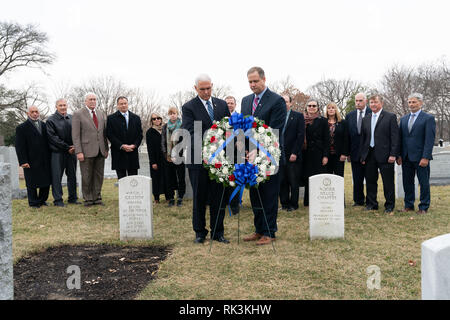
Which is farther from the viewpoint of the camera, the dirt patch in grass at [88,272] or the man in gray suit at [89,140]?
the man in gray suit at [89,140]

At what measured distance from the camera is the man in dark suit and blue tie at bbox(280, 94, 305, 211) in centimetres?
817

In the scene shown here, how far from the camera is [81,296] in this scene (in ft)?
12.7

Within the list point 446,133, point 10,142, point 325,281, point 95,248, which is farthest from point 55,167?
point 446,133

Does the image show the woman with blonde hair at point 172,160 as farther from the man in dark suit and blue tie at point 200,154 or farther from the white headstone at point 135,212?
the man in dark suit and blue tie at point 200,154

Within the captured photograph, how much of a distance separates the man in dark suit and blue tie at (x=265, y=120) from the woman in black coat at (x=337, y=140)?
9.93 feet

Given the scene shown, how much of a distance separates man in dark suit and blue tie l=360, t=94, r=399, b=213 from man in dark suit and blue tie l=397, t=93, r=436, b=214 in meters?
0.26

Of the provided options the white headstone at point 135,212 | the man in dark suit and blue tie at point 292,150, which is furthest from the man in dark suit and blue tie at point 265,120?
the man in dark suit and blue tie at point 292,150

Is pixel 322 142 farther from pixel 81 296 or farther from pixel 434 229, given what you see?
pixel 81 296

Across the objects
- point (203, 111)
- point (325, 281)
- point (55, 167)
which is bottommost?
point (325, 281)

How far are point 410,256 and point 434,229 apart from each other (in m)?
1.80

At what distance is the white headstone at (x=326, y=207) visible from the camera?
590 centimetres

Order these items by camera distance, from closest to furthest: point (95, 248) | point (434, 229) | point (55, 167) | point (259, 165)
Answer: point (259, 165) < point (95, 248) < point (434, 229) < point (55, 167)

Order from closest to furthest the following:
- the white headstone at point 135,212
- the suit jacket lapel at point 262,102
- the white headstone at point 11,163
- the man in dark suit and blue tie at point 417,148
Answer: the suit jacket lapel at point 262,102, the white headstone at point 135,212, the man in dark suit and blue tie at point 417,148, the white headstone at point 11,163
